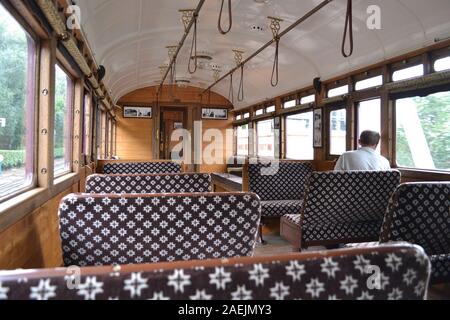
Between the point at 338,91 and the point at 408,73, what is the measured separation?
1.67m

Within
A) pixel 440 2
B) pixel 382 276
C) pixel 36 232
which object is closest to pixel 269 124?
pixel 440 2

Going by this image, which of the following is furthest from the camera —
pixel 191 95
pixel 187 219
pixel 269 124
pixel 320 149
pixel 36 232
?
pixel 191 95

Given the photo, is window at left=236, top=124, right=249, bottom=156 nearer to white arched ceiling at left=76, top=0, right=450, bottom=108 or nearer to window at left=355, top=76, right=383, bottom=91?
white arched ceiling at left=76, top=0, right=450, bottom=108

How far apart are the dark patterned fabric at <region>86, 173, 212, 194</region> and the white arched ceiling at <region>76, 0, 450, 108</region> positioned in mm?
1920

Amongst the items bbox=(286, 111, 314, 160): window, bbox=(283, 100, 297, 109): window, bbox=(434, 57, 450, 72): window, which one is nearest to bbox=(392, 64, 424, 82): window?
bbox=(434, 57, 450, 72): window

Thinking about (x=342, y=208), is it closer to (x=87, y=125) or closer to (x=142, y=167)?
(x=142, y=167)

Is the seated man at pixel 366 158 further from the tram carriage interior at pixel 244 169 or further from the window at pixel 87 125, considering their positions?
the window at pixel 87 125

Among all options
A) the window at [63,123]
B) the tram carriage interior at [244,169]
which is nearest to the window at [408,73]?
the tram carriage interior at [244,169]

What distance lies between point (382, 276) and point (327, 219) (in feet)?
8.44

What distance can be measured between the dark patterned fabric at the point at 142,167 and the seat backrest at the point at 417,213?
415 cm

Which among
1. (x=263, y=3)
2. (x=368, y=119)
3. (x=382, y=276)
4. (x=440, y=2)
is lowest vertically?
(x=382, y=276)

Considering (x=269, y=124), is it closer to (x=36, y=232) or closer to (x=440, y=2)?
(x=440, y=2)

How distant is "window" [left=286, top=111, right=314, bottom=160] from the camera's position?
24.2 ft

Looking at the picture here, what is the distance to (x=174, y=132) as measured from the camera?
1334cm
